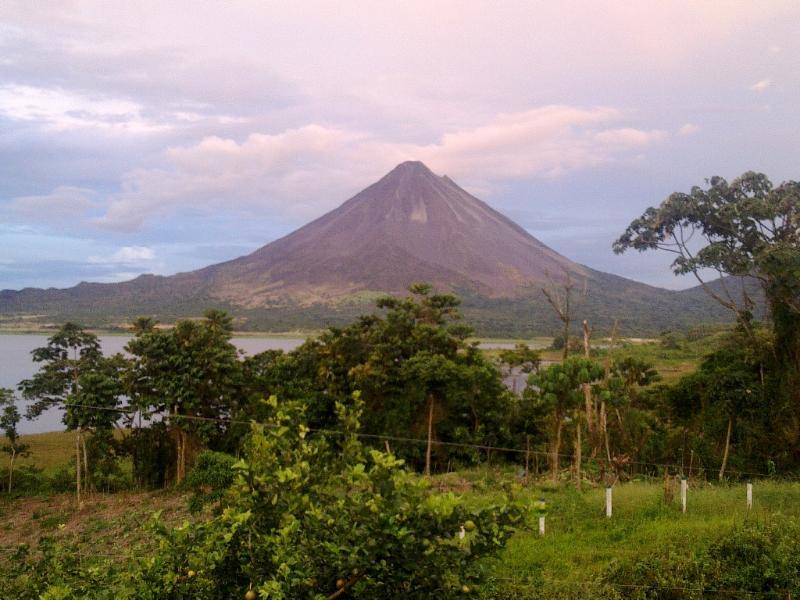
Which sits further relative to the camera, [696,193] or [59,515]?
[696,193]

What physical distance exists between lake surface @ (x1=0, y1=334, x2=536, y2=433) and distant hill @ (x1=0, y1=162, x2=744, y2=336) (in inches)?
209

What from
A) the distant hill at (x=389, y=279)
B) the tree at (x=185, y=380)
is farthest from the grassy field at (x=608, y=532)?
the distant hill at (x=389, y=279)

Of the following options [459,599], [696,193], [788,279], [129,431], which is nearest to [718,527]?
[459,599]

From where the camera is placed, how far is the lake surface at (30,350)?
2616 cm

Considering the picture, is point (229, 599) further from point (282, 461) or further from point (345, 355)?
point (345, 355)

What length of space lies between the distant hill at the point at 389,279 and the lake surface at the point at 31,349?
5308mm

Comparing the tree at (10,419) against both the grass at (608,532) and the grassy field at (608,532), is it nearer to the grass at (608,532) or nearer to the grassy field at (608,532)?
the grass at (608,532)

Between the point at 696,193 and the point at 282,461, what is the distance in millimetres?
13988

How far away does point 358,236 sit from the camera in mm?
115375

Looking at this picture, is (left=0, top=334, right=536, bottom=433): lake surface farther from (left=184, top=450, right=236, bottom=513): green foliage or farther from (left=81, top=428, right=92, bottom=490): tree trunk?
(left=184, top=450, right=236, bottom=513): green foliage

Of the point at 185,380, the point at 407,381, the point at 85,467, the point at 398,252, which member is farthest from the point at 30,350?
the point at 398,252

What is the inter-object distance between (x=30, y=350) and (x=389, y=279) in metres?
68.3

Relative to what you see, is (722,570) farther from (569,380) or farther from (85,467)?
(85,467)

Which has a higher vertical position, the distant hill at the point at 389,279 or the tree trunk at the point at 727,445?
the distant hill at the point at 389,279
